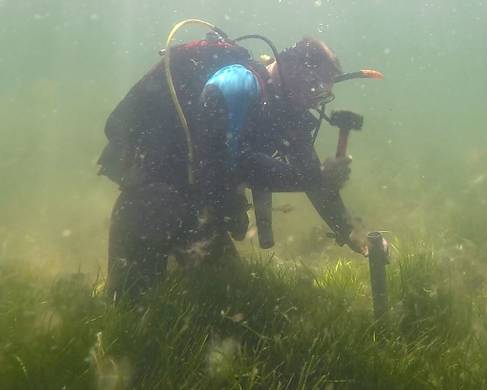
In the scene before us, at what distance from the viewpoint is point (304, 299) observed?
408cm

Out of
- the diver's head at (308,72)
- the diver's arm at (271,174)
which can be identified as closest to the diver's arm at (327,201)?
the diver's arm at (271,174)

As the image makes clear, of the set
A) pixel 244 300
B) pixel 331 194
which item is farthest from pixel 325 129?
pixel 244 300

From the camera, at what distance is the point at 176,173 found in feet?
12.8

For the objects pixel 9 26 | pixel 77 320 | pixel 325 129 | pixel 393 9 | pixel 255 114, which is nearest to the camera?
pixel 77 320

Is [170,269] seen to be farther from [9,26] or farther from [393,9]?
[393,9]

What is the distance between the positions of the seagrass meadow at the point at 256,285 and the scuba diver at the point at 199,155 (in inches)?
15.1

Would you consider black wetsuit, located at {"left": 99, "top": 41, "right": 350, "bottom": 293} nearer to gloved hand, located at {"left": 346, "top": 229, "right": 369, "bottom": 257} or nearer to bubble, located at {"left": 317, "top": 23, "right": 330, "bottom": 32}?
gloved hand, located at {"left": 346, "top": 229, "right": 369, "bottom": 257}

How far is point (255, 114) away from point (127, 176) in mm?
1268

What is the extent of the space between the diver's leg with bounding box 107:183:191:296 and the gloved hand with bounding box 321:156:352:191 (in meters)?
1.32

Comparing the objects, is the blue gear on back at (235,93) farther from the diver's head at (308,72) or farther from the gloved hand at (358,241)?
the gloved hand at (358,241)

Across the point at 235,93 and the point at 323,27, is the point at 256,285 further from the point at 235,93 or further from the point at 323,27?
the point at 323,27

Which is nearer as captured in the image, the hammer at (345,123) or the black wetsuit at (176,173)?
the black wetsuit at (176,173)

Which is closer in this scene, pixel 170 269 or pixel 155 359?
pixel 155 359

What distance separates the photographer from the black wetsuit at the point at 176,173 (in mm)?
3729
